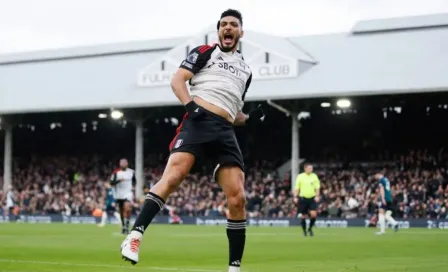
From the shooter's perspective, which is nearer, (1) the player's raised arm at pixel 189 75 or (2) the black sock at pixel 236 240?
(1) the player's raised arm at pixel 189 75

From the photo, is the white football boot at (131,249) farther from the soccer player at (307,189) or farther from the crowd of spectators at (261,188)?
the crowd of spectators at (261,188)

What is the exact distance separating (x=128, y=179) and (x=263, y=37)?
20283mm

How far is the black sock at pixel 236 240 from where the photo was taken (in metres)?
9.58

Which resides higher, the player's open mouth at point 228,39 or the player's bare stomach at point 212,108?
the player's open mouth at point 228,39

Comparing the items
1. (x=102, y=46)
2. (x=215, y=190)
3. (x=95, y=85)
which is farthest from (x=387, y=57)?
(x=102, y=46)

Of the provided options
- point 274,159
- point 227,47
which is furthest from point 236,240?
point 274,159

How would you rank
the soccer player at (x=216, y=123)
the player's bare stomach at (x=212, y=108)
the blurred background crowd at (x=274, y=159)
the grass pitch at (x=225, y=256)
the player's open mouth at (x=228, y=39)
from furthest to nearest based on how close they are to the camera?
the blurred background crowd at (x=274, y=159) < the grass pitch at (x=225, y=256) < the player's open mouth at (x=228, y=39) < the player's bare stomach at (x=212, y=108) < the soccer player at (x=216, y=123)

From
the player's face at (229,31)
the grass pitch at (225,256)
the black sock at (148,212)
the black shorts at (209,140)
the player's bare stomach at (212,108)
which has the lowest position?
the grass pitch at (225,256)

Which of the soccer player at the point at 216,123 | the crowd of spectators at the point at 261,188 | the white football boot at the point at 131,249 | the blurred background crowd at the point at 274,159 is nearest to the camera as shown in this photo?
the white football boot at the point at 131,249

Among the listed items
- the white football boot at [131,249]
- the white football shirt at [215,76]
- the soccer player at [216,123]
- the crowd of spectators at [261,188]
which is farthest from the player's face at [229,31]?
the crowd of spectators at [261,188]

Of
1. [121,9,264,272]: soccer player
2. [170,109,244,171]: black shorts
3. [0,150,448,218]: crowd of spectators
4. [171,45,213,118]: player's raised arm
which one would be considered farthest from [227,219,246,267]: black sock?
[0,150,448,218]: crowd of spectators

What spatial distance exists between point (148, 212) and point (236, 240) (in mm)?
1019

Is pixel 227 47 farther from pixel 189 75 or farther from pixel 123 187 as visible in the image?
pixel 123 187

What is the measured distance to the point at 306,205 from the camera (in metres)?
27.8
